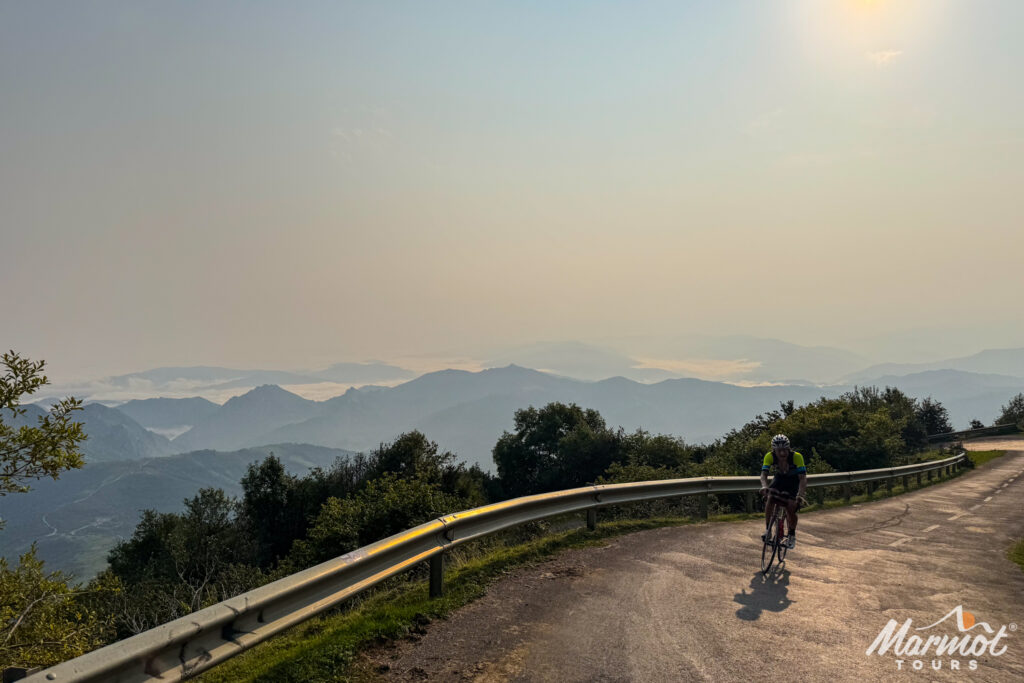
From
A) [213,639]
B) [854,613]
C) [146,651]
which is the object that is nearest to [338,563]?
A: [213,639]

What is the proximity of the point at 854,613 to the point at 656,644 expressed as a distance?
275 cm

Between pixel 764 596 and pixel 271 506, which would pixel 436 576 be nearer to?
pixel 764 596

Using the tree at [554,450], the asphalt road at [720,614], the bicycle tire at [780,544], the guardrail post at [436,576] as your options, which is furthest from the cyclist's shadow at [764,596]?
the tree at [554,450]

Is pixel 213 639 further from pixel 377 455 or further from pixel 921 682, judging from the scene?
pixel 377 455

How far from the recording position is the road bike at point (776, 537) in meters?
8.64

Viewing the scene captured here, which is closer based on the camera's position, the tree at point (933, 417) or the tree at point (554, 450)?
the tree at point (554, 450)

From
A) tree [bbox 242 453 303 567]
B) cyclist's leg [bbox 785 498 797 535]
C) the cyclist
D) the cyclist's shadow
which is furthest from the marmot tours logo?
tree [bbox 242 453 303 567]

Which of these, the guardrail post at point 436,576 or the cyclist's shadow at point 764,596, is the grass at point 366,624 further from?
the cyclist's shadow at point 764,596

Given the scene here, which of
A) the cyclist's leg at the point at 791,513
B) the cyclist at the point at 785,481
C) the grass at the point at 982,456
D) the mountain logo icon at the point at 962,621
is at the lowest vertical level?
the grass at the point at 982,456

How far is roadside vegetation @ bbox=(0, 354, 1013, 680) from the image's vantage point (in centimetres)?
783

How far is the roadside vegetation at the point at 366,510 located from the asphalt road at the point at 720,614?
69 centimetres

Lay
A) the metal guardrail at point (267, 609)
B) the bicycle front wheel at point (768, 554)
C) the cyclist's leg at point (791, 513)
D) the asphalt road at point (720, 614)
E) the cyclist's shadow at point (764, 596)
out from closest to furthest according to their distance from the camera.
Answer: the metal guardrail at point (267, 609) < the asphalt road at point (720, 614) < the cyclist's shadow at point (764, 596) < the bicycle front wheel at point (768, 554) < the cyclist's leg at point (791, 513)

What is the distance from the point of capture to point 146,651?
3.36 m

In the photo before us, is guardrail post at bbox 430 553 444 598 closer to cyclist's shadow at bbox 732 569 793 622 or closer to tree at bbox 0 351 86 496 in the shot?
cyclist's shadow at bbox 732 569 793 622
